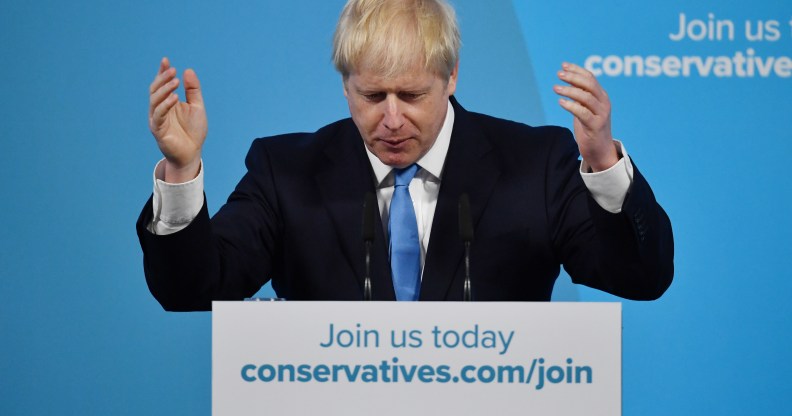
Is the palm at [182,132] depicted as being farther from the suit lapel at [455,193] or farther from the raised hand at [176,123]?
the suit lapel at [455,193]

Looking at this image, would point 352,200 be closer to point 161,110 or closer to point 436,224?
point 436,224

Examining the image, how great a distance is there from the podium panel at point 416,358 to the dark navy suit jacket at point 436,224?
489 millimetres

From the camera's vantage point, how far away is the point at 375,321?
1802 mm

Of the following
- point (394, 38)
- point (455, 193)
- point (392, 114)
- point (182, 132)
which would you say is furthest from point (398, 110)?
point (182, 132)

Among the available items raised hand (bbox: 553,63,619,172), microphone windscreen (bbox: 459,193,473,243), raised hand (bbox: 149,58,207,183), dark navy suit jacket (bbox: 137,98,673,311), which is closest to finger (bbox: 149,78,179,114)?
raised hand (bbox: 149,58,207,183)

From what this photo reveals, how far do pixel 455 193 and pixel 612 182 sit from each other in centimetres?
50

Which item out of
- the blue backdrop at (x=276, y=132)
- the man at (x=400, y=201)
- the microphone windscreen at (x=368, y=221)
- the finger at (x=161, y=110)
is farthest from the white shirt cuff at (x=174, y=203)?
the blue backdrop at (x=276, y=132)

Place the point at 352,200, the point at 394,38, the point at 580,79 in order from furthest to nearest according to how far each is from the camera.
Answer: the point at 352,200 → the point at 394,38 → the point at 580,79

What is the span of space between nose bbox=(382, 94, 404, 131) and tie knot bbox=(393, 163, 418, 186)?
0.57ft

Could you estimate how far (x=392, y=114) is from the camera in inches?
92.4

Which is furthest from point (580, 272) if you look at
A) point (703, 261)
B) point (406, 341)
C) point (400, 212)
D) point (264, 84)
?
point (264, 84)

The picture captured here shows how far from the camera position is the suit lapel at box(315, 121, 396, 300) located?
240cm

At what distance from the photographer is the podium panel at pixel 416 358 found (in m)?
1.78

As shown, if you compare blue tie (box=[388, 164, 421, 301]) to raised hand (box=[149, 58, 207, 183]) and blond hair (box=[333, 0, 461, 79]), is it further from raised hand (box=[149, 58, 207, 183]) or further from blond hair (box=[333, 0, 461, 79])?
raised hand (box=[149, 58, 207, 183])
